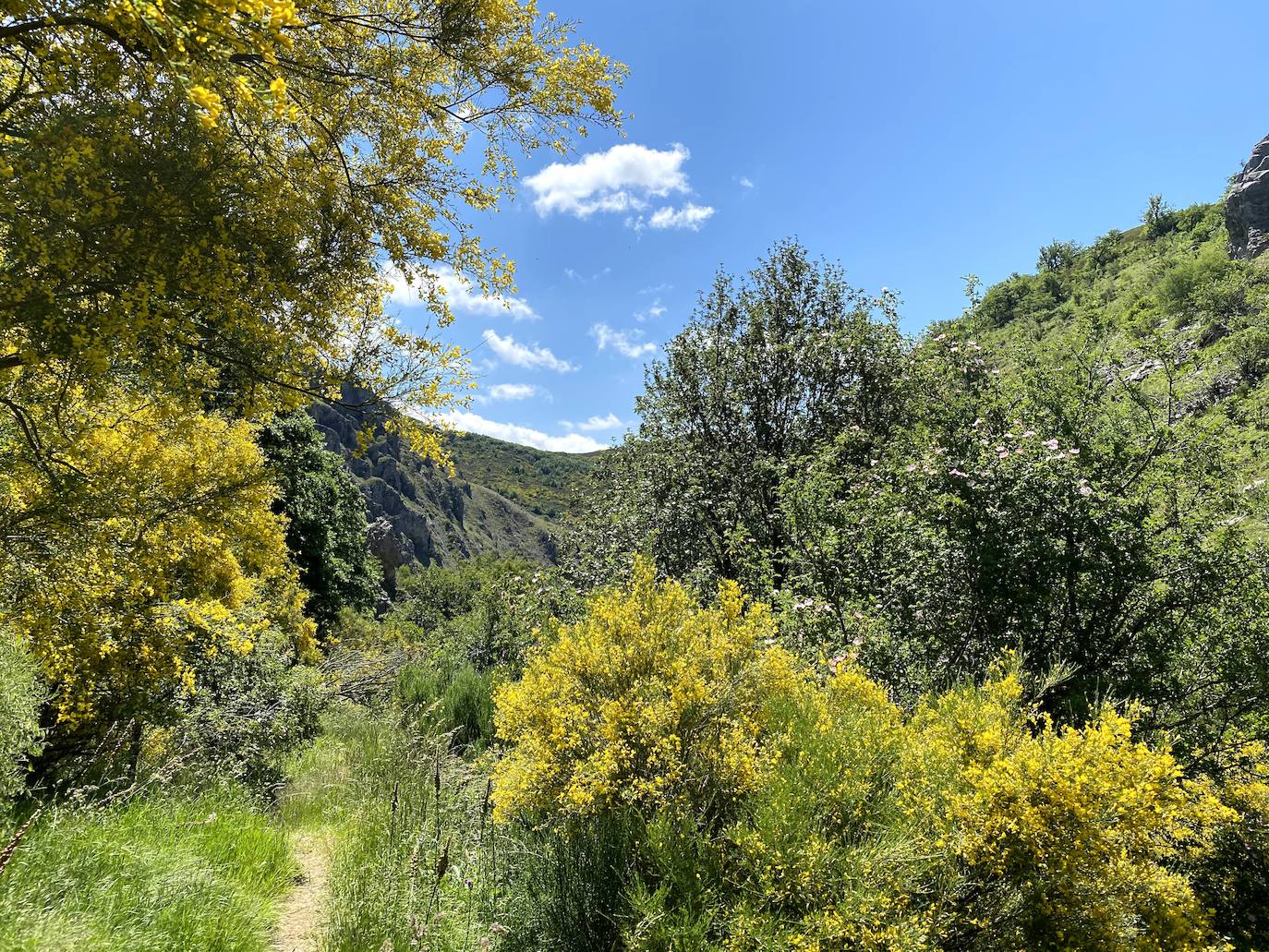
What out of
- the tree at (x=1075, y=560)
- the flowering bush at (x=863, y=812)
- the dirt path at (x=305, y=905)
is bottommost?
the dirt path at (x=305, y=905)

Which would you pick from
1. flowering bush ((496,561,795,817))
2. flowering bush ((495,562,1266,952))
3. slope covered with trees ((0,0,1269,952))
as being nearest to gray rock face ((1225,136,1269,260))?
slope covered with trees ((0,0,1269,952))

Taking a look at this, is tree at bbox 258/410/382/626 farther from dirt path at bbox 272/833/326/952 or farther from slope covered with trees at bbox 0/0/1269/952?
dirt path at bbox 272/833/326/952

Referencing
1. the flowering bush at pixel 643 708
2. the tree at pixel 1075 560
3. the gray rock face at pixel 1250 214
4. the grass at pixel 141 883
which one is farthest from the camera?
the gray rock face at pixel 1250 214

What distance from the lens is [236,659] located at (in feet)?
24.3

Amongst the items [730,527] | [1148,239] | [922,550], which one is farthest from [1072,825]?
[1148,239]

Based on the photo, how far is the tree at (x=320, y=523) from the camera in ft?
57.2

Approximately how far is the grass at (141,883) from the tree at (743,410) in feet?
17.9

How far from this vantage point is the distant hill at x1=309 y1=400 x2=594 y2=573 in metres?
72.6

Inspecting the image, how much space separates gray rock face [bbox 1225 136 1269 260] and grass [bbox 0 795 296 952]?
72.3 m

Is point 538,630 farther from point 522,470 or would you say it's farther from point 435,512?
point 522,470

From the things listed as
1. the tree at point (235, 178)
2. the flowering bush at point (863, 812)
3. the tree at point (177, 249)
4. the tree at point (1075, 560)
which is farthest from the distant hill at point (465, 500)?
the flowering bush at point (863, 812)

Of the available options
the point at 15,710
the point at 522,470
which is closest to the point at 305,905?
the point at 15,710

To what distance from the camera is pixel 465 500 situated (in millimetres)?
99000

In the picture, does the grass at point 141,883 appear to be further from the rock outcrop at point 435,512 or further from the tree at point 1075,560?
the rock outcrop at point 435,512
